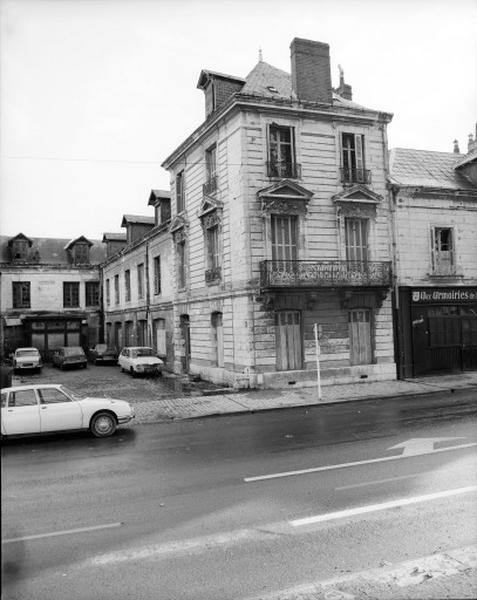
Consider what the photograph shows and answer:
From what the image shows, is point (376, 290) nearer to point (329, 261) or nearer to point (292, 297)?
point (329, 261)

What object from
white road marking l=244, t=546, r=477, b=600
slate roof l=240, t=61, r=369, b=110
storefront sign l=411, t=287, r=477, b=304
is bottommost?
white road marking l=244, t=546, r=477, b=600

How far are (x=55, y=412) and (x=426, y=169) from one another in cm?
2138

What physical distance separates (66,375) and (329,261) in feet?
57.2

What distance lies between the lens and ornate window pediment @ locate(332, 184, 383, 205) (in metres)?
20.9

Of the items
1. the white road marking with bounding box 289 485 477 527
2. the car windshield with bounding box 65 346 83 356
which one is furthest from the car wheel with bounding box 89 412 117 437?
the car windshield with bounding box 65 346 83 356

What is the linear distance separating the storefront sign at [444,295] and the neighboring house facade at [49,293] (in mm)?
30556

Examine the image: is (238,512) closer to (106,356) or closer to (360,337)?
(360,337)

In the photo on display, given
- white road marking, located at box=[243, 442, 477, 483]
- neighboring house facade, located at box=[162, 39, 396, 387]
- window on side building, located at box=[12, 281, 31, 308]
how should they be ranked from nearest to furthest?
1. white road marking, located at box=[243, 442, 477, 483]
2. neighboring house facade, located at box=[162, 39, 396, 387]
3. window on side building, located at box=[12, 281, 31, 308]

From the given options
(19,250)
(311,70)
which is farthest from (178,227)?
(19,250)

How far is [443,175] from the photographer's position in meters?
24.5

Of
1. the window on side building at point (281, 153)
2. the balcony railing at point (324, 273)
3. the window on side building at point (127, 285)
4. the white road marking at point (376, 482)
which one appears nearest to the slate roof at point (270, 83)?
the window on side building at point (281, 153)

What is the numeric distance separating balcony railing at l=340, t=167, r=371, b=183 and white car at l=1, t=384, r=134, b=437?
46.5 feet

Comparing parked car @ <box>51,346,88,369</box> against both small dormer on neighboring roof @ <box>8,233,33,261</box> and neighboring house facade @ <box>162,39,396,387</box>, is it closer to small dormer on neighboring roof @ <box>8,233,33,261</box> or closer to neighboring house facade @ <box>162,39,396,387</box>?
neighboring house facade @ <box>162,39,396,387</box>

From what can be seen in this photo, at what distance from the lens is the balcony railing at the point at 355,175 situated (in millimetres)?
21344
